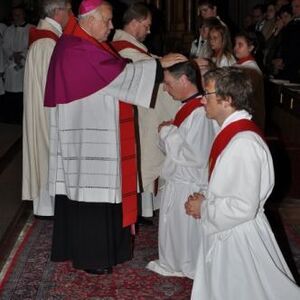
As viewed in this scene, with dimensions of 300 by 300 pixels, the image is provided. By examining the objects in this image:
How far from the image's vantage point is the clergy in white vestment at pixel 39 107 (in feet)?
19.0

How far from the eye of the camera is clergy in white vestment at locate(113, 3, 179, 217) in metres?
5.66

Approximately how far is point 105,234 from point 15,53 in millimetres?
6841

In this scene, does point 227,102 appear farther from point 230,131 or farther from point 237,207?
point 237,207

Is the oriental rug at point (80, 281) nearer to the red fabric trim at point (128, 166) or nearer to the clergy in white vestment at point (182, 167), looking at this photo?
the clergy in white vestment at point (182, 167)

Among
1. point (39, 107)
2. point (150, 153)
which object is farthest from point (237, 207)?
point (39, 107)

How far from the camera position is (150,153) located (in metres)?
5.77

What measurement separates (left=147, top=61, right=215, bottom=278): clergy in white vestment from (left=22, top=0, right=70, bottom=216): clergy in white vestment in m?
1.53

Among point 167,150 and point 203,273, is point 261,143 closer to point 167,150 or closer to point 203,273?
point 203,273

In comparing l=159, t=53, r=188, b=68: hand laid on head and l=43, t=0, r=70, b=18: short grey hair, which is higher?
l=43, t=0, r=70, b=18: short grey hair

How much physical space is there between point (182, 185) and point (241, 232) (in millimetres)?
1206

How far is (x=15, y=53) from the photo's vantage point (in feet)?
35.9

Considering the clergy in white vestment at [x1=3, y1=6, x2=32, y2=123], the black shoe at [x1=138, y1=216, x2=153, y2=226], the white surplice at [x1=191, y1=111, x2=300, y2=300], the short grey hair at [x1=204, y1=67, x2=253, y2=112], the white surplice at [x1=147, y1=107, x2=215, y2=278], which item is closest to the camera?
the white surplice at [x1=191, y1=111, x2=300, y2=300]

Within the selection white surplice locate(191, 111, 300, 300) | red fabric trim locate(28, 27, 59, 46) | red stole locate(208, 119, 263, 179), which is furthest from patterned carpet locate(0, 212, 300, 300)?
red fabric trim locate(28, 27, 59, 46)

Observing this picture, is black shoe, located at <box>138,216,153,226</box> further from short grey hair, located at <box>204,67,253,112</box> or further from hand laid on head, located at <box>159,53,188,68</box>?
short grey hair, located at <box>204,67,253,112</box>
